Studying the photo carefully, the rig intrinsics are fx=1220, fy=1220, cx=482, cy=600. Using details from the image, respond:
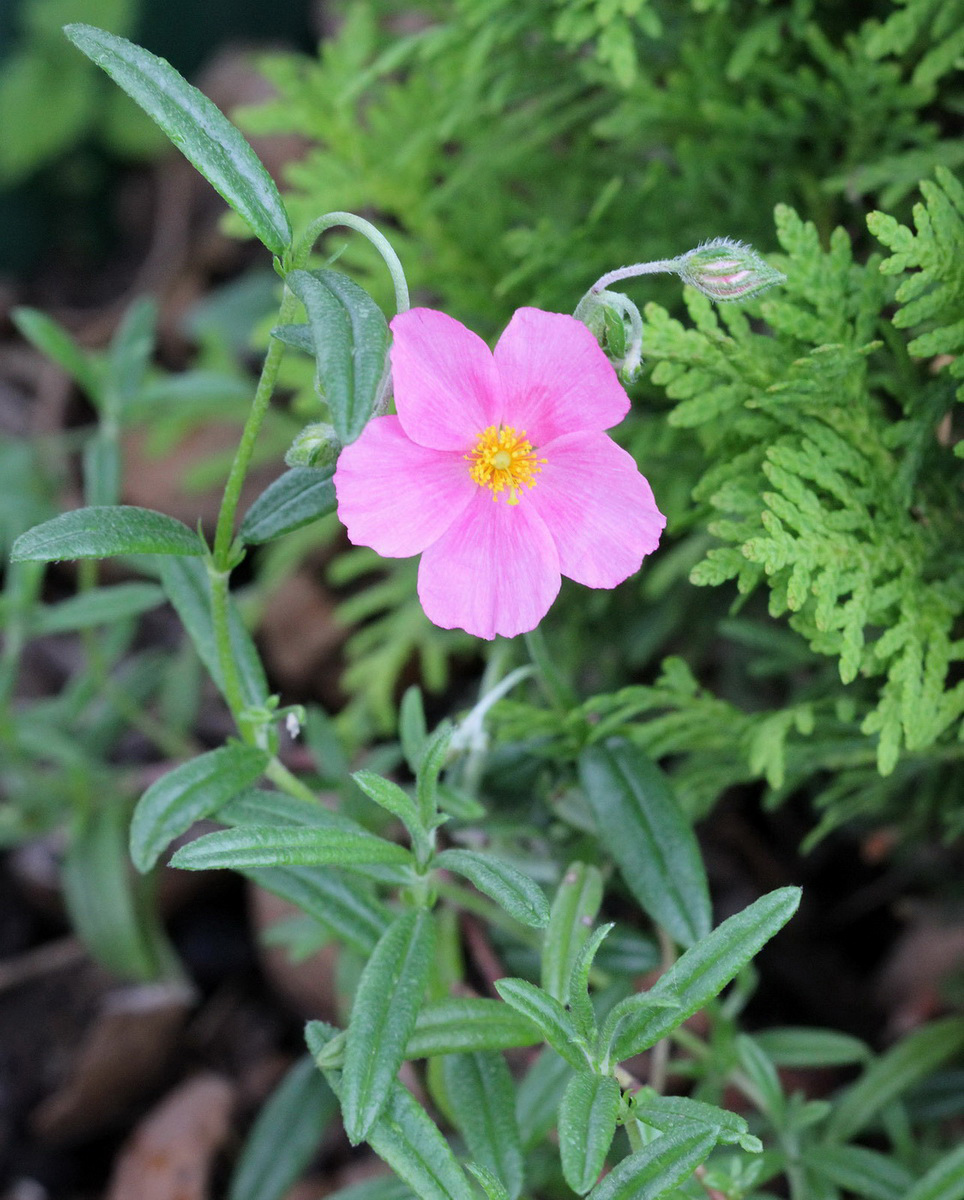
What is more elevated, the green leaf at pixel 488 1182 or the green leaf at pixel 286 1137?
the green leaf at pixel 488 1182

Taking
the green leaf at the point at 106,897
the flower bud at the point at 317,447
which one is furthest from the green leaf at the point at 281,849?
the green leaf at the point at 106,897

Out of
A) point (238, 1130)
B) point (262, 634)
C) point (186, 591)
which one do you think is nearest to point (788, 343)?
point (186, 591)

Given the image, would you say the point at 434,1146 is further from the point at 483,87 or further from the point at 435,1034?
the point at 483,87

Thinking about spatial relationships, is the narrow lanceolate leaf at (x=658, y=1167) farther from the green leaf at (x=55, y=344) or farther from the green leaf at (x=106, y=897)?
the green leaf at (x=55, y=344)

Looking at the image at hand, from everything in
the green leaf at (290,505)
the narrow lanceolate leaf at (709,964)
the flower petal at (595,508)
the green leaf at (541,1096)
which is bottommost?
the green leaf at (541,1096)

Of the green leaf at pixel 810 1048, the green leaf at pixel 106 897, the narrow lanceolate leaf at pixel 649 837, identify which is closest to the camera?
the narrow lanceolate leaf at pixel 649 837

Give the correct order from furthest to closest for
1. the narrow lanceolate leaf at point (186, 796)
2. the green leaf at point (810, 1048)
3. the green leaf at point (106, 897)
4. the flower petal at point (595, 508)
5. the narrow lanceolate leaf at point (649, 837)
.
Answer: the green leaf at point (106, 897), the green leaf at point (810, 1048), the narrow lanceolate leaf at point (649, 837), the narrow lanceolate leaf at point (186, 796), the flower petal at point (595, 508)

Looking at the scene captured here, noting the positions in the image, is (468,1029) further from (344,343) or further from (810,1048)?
(344,343)
